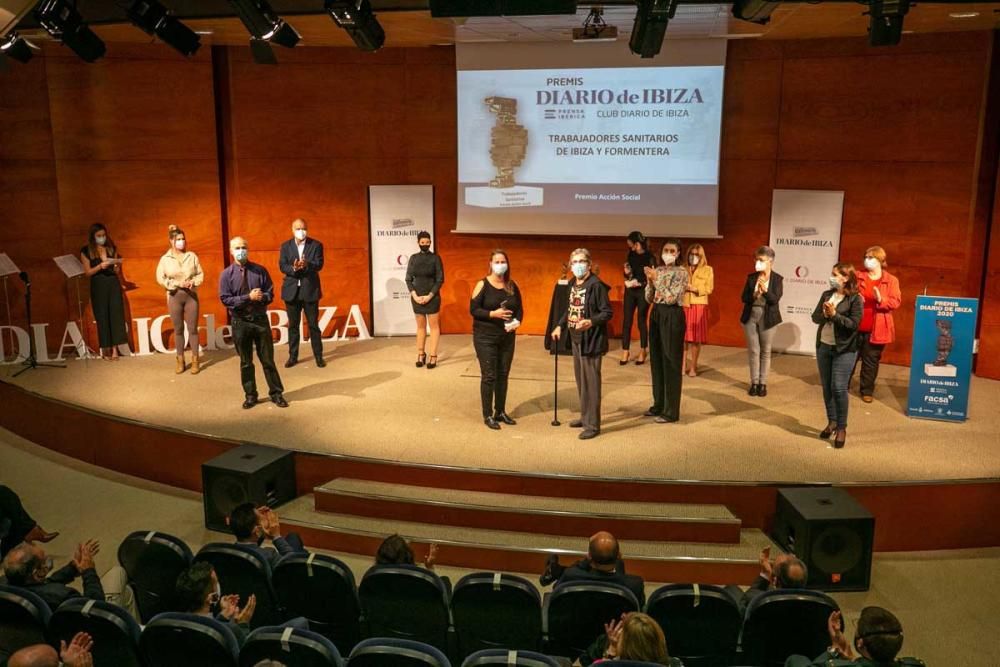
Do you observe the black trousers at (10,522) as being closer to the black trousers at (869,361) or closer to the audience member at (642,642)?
the audience member at (642,642)

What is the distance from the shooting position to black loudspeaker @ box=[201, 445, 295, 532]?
234 inches

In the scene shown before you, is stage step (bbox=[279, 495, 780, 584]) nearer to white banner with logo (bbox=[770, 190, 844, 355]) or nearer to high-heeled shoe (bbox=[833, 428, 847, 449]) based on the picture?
high-heeled shoe (bbox=[833, 428, 847, 449])

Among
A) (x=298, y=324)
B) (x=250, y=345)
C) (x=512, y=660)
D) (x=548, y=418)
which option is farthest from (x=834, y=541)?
(x=298, y=324)

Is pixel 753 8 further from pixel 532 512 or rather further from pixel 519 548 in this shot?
pixel 519 548

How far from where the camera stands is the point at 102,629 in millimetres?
3516

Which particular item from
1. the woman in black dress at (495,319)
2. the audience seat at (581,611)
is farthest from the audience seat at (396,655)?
the woman in black dress at (495,319)

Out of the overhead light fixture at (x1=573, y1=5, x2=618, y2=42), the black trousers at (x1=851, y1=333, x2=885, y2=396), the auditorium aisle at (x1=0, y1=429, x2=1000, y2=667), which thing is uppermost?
the overhead light fixture at (x1=573, y1=5, x2=618, y2=42)

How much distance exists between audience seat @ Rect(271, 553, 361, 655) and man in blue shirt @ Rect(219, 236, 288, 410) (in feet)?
10.8

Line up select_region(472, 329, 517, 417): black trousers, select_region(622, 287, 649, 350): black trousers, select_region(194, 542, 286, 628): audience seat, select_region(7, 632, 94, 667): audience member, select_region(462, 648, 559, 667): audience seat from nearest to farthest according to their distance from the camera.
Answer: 1. select_region(7, 632, 94, 667): audience member
2. select_region(462, 648, 559, 667): audience seat
3. select_region(194, 542, 286, 628): audience seat
4. select_region(472, 329, 517, 417): black trousers
5. select_region(622, 287, 649, 350): black trousers

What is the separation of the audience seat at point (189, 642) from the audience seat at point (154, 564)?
90 centimetres

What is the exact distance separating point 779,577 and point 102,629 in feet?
9.68

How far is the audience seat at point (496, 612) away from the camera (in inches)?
153

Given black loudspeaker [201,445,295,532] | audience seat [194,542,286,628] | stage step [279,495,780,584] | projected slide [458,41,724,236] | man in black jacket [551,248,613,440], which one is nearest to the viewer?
audience seat [194,542,286,628]

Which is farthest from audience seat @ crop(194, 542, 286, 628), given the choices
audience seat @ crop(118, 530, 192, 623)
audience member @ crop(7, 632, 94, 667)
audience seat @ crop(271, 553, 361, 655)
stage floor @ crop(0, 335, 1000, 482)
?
stage floor @ crop(0, 335, 1000, 482)
